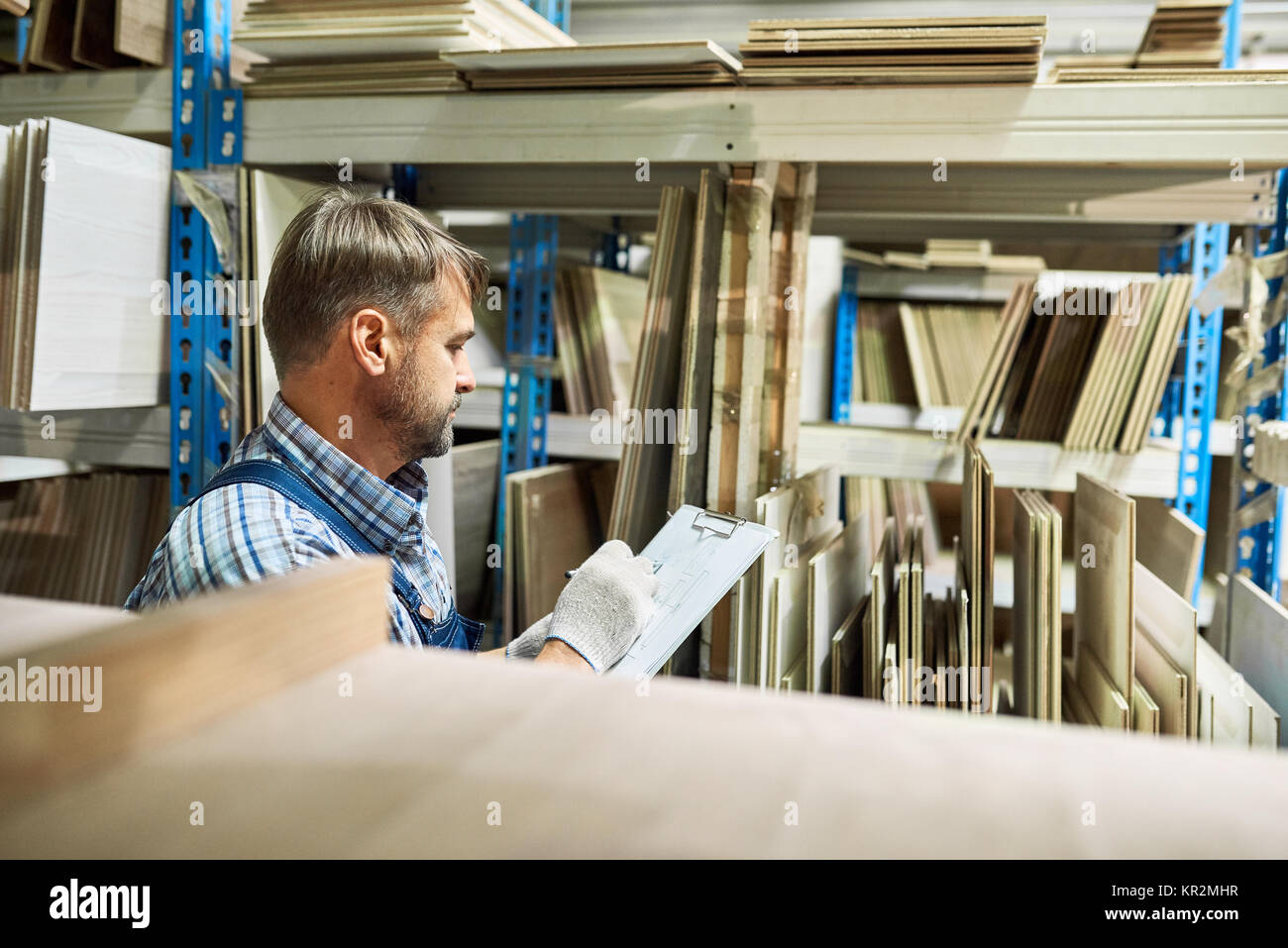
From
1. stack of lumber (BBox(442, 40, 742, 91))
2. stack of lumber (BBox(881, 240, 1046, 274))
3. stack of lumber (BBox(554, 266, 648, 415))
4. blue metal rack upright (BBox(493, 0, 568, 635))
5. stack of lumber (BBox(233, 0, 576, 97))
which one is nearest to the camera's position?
stack of lumber (BBox(442, 40, 742, 91))

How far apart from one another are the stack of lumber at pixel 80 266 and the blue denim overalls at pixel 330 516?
0.39 m

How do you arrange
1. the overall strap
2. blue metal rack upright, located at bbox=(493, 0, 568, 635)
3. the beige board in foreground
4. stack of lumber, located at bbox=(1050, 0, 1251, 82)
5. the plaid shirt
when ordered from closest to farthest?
1. the beige board in foreground
2. the plaid shirt
3. the overall strap
4. stack of lumber, located at bbox=(1050, 0, 1251, 82)
5. blue metal rack upright, located at bbox=(493, 0, 568, 635)

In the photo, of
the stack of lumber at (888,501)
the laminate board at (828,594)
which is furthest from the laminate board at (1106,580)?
the stack of lumber at (888,501)

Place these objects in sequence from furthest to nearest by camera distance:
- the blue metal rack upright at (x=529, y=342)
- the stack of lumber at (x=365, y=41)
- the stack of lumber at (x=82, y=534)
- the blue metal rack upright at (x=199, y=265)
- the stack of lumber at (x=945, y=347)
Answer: the stack of lumber at (x=945, y=347), the blue metal rack upright at (x=529, y=342), the stack of lumber at (x=82, y=534), the blue metal rack upright at (x=199, y=265), the stack of lumber at (x=365, y=41)

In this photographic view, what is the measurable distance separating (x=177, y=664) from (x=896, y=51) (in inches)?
53.6

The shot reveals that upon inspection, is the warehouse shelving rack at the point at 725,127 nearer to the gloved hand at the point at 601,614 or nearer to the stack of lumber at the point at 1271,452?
the stack of lumber at the point at 1271,452

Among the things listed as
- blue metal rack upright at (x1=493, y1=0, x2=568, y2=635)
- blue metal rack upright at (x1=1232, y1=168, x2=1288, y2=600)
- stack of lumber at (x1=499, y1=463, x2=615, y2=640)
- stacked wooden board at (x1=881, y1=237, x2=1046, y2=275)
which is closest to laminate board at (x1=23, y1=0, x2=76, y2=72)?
blue metal rack upright at (x1=493, y1=0, x2=568, y2=635)

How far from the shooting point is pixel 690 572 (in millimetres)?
1350

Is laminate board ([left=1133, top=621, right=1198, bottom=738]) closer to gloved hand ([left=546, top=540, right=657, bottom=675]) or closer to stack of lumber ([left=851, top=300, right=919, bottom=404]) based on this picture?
gloved hand ([left=546, top=540, right=657, bottom=675])

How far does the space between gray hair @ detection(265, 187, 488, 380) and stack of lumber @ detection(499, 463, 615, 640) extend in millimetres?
616

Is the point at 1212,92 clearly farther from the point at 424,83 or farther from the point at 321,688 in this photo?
the point at 321,688

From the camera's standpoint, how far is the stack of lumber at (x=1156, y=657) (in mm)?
1288

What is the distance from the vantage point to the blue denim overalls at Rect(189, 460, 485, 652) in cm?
123
